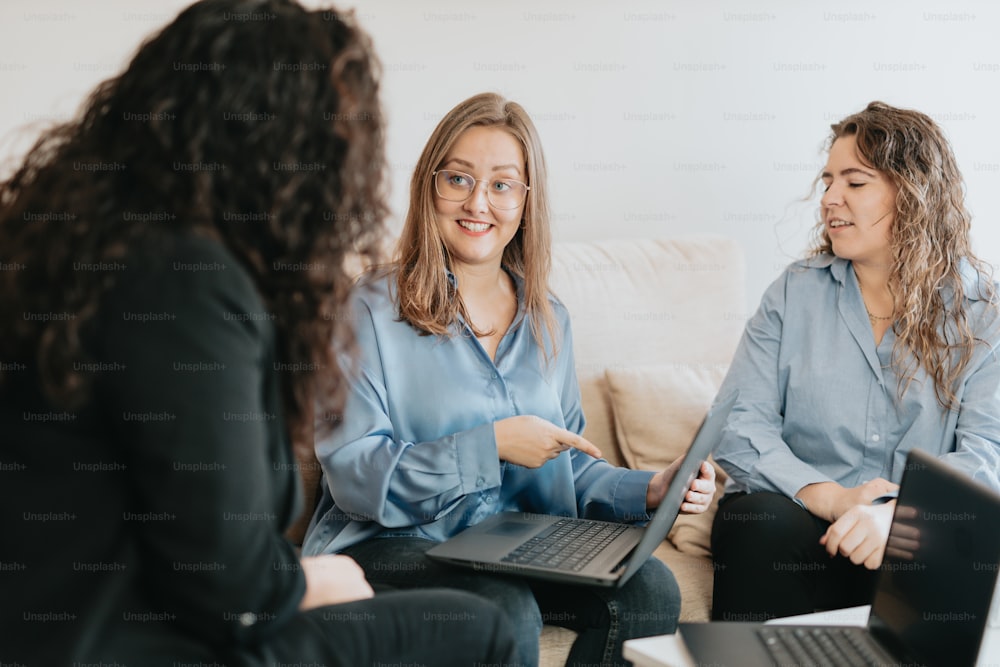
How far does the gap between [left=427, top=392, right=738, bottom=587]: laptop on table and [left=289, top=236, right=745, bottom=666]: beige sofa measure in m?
0.44

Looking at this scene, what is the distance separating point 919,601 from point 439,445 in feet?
2.49

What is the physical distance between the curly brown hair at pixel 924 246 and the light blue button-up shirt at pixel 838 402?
25 mm

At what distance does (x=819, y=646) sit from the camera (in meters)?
1.22

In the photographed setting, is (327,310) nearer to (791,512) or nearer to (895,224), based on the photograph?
(791,512)

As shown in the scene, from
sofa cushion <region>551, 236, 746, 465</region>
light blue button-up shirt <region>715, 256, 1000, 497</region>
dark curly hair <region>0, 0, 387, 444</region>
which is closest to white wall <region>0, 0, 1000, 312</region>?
sofa cushion <region>551, 236, 746, 465</region>

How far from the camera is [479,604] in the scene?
110cm

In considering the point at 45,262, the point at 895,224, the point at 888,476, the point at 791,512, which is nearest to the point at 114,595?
the point at 45,262

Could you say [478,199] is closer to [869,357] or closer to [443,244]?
[443,244]

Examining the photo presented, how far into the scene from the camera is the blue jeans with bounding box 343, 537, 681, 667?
1426 millimetres

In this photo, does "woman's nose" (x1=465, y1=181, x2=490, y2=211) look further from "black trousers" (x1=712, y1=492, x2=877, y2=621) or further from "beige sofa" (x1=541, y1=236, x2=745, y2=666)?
"black trousers" (x1=712, y1=492, x2=877, y2=621)

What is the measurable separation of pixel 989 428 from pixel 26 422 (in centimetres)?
167

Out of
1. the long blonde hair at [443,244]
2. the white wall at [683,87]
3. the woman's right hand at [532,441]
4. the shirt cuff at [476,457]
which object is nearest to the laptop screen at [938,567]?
the woman's right hand at [532,441]

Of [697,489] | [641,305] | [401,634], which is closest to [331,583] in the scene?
[401,634]

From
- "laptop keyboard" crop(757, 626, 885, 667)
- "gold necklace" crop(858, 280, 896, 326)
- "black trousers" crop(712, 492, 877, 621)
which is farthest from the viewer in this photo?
"gold necklace" crop(858, 280, 896, 326)
